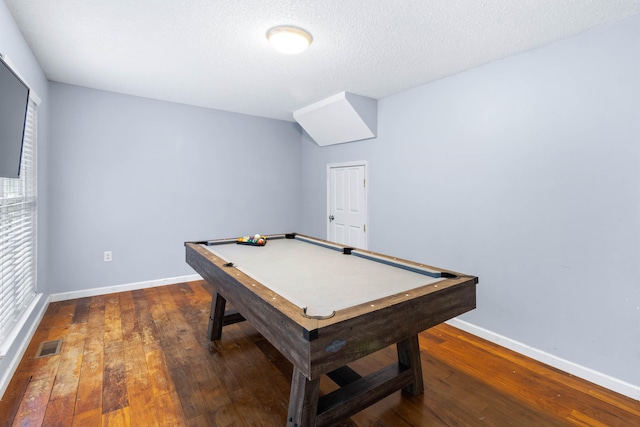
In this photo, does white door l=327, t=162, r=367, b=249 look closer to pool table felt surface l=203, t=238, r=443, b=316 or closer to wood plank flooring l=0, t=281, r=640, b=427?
pool table felt surface l=203, t=238, r=443, b=316

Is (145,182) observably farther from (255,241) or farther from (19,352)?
(19,352)

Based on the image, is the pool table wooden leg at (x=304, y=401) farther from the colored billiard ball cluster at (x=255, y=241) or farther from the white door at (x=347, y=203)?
the white door at (x=347, y=203)

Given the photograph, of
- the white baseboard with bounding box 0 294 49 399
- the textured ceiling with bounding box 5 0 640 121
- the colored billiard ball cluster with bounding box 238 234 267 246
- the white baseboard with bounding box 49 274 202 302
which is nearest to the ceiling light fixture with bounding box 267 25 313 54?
the textured ceiling with bounding box 5 0 640 121

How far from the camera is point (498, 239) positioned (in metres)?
2.59

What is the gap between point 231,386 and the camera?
76.4 inches

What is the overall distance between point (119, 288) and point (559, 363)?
14.3 feet

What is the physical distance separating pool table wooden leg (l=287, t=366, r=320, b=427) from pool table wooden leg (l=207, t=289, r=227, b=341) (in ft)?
4.27

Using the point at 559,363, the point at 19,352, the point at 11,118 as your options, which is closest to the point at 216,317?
the point at 19,352

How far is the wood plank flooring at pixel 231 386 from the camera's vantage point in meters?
1.68

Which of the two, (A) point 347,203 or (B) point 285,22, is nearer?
(B) point 285,22

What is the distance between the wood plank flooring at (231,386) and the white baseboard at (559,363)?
5 cm

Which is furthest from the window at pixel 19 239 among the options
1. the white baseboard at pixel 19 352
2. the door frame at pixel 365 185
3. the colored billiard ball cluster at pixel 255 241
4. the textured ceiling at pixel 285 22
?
the door frame at pixel 365 185

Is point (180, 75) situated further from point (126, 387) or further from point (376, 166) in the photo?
point (126, 387)

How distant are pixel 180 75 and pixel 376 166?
2312 millimetres
